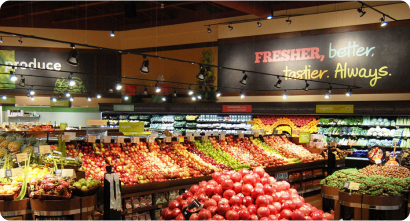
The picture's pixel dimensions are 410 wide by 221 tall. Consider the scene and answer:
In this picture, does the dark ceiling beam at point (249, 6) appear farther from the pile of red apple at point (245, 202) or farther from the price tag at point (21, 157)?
the pile of red apple at point (245, 202)

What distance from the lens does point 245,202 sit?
334cm

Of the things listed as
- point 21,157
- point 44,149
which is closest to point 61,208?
point 21,157

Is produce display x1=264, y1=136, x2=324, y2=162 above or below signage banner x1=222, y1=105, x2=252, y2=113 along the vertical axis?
below

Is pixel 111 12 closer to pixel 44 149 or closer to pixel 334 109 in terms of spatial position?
pixel 334 109

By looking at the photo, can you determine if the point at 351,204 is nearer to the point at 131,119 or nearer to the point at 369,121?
the point at 369,121

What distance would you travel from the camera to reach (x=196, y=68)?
14703 mm

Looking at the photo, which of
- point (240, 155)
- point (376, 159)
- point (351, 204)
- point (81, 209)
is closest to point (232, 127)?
point (240, 155)

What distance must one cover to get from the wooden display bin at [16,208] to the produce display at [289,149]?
19.8ft

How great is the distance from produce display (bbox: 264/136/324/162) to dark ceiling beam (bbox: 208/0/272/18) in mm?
4055

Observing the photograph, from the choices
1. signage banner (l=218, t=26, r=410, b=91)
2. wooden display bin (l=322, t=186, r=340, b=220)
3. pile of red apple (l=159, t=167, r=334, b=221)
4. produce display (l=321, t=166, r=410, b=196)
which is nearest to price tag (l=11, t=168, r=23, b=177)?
pile of red apple (l=159, t=167, r=334, b=221)

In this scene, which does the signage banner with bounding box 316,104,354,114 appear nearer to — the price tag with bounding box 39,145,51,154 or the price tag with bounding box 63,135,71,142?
the price tag with bounding box 63,135,71,142

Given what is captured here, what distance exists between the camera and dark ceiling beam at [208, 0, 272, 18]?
1021 centimetres

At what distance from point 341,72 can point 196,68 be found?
587 cm

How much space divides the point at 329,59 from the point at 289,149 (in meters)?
4.19
